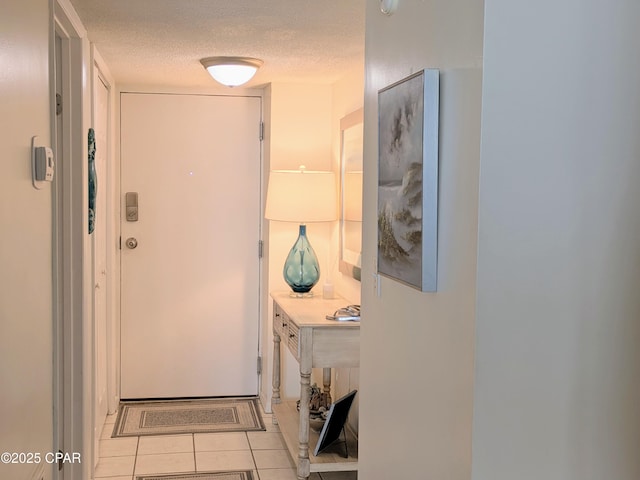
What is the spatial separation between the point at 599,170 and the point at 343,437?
2.60m

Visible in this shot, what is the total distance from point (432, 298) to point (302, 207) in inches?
97.7

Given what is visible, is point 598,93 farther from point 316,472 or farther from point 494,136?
point 316,472

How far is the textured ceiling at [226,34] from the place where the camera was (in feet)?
9.34

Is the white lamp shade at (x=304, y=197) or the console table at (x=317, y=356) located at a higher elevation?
the white lamp shade at (x=304, y=197)

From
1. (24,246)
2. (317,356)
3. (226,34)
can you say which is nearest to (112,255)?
(317,356)

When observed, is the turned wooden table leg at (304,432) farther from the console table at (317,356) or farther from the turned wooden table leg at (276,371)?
the turned wooden table leg at (276,371)

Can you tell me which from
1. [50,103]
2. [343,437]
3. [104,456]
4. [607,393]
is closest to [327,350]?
[343,437]

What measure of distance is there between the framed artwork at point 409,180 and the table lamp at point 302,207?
81.7 inches

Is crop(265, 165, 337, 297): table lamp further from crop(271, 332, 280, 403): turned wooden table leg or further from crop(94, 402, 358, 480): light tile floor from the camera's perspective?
crop(94, 402, 358, 480): light tile floor

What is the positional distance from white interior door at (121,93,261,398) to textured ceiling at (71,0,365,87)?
0.56 metres

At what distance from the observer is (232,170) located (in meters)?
5.04

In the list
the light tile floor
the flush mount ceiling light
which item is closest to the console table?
the light tile floor

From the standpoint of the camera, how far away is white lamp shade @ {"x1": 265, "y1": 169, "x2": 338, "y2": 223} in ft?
14.1

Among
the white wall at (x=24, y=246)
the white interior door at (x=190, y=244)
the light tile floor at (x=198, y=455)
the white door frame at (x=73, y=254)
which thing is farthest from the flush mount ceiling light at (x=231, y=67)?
the light tile floor at (x=198, y=455)
